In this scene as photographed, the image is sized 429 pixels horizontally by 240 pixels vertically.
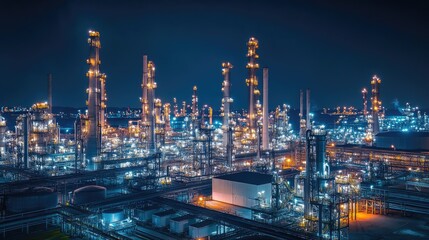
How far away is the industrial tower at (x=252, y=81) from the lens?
4856 centimetres

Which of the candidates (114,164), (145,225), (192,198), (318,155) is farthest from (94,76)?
(318,155)

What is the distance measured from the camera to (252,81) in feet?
160

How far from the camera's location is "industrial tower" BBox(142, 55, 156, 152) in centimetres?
4450

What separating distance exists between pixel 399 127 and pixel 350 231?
250 ft

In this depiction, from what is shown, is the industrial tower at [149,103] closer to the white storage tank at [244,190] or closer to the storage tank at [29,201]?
the white storage tank at [244,190]

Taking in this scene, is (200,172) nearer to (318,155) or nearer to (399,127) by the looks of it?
(318,155)

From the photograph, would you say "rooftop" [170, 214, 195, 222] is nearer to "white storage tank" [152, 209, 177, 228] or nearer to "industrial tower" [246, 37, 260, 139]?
"white storage tank" [152, 209, 177, 228]

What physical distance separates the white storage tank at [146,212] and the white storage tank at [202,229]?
13.1 feet

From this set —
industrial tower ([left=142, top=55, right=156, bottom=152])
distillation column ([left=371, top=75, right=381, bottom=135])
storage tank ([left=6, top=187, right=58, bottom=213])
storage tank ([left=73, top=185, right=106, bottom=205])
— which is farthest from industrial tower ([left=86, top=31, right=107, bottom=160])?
distillation column ([left=371, top=75, right=381, bottom=135])

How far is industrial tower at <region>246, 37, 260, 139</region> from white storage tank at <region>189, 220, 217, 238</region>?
2984cm

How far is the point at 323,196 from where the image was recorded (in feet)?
63.8

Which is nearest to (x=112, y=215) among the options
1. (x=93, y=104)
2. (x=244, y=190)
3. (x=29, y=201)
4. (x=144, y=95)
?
(x=29, y=201)

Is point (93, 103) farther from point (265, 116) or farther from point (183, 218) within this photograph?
point (265, 116)

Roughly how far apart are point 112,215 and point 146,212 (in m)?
2.11
